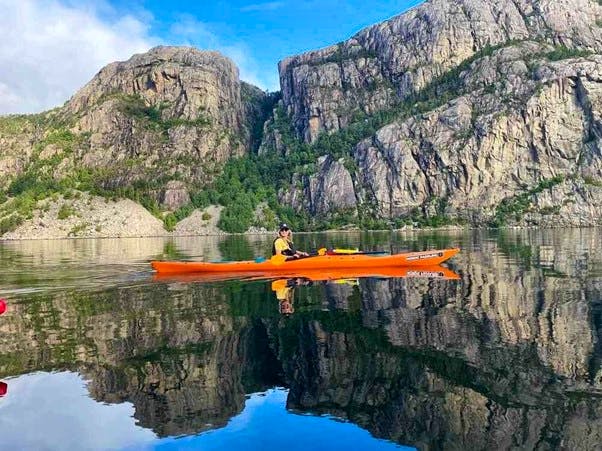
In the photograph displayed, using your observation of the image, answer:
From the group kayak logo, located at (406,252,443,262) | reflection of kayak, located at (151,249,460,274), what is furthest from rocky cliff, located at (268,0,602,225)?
reflection of kayak, located at (151,249,460,274)

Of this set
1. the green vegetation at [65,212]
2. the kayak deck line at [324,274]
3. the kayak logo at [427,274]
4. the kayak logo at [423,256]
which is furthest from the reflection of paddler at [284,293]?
the green vegetation at [65,212]

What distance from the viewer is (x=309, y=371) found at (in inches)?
543

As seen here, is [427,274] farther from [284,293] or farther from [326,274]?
[284,293]

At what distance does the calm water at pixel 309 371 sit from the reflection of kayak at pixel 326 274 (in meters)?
7.11

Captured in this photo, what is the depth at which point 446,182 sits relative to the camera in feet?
619

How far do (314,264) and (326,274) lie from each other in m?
1.26

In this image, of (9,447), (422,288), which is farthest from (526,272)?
(9,447)

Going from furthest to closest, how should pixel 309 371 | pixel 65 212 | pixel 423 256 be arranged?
pixel 65 212 → pixel 423 256 → pixel 309 371

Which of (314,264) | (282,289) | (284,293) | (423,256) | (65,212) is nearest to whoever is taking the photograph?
(284,293)

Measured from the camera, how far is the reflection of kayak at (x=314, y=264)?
34188 mm

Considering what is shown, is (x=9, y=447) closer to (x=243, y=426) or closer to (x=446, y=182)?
(x=243, y=426)

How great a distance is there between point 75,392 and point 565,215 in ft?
594

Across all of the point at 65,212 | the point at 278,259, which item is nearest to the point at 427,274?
the point at 278,259

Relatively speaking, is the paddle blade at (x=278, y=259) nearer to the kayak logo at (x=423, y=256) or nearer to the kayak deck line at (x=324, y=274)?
the kayak deck line at (x=324, y=274)
